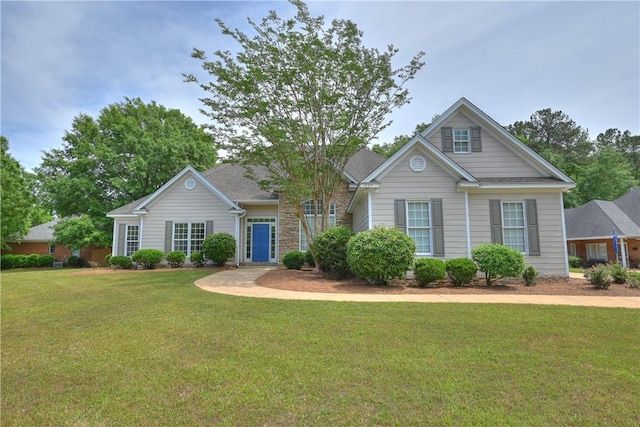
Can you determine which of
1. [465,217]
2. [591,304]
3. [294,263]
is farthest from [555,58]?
[294,263]

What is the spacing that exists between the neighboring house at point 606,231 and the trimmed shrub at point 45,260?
42064mm

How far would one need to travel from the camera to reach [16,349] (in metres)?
4.83

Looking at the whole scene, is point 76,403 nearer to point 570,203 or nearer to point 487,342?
point 487,342

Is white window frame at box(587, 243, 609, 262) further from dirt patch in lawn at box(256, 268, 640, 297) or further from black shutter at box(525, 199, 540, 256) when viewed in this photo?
black shutter at box(525, 199, 540, 256)

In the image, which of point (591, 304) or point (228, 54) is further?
point (228, 54)

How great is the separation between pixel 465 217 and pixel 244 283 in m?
8.09

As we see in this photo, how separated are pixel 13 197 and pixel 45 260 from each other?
571 centimetres

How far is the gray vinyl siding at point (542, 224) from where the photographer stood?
39.7 feet

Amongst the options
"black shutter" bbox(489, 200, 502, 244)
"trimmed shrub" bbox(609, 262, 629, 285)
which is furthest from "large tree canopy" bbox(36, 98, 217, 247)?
"trimmed shrub" bbox(609, 262, 629, 285)

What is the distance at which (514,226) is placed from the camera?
12398 millimetres

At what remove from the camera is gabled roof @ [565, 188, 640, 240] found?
77.0 ft

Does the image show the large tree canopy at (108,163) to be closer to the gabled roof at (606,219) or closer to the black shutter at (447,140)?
the black shutter at (447,140)

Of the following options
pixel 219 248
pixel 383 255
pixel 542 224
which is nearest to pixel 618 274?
pixel 542 224

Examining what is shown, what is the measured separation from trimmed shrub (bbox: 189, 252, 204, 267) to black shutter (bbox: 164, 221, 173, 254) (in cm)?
147
